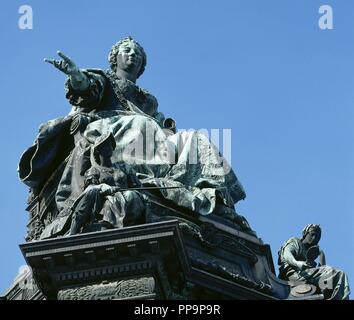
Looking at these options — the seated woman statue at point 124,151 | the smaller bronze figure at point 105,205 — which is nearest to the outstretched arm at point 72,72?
the seated woman statue at point 124,151

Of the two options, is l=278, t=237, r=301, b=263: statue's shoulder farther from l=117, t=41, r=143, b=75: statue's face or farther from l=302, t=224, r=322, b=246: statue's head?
l=117, t=41, r=143, b=75: statue's face

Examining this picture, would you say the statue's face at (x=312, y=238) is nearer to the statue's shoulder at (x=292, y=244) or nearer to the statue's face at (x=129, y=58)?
the statue's shoulder at (x=292, y=244)

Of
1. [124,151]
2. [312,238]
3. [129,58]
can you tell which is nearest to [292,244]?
[312,238]

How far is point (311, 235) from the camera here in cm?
3884

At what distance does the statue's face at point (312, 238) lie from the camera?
127 feet

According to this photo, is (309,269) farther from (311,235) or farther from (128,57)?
(128,57)

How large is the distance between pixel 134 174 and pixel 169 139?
3008 mm

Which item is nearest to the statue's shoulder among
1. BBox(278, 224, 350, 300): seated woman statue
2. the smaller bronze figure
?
BBox(278, 224, 350, 300): seated woman statue

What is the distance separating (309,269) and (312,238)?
93 cm

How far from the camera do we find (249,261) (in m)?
37.5

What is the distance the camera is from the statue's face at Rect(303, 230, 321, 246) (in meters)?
38.8

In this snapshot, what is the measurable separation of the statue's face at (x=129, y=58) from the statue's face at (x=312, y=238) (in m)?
7.02

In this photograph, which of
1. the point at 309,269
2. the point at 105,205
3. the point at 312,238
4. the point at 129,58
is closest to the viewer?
the point at 105,205
